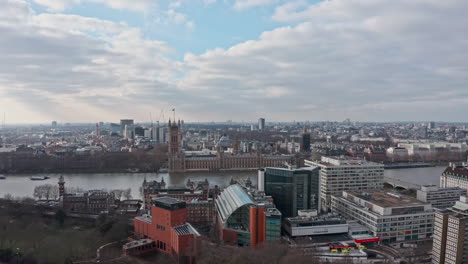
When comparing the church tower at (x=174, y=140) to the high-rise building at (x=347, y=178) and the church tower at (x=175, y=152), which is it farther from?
the high-rise building at (x=347, y=178)

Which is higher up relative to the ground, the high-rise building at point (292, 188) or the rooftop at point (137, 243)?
the high-rise building at point (292, 188)

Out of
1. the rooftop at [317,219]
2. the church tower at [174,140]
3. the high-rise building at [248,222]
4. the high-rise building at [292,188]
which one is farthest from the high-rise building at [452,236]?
the church tower at [174,140]

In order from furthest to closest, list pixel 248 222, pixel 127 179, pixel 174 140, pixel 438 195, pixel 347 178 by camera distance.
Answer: pixel 174 140
pixel 127 179
pixel 347 178
pixel 438 195
pixel 248 222

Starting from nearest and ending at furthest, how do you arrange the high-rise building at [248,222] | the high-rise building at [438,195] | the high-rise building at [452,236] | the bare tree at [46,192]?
the high-rise building at [452,236] < the high-rise building at [248,222] < the high-rise building at [438,195] < the bare tree at [46,192]

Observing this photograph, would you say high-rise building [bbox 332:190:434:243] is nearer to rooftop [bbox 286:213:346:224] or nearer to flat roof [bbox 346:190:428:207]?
flat roof [bbox 346:190:428:207]

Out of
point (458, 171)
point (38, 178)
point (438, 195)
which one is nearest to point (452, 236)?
point (438, 195)

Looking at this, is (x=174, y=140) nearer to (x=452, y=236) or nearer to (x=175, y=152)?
(x=175, y=152)

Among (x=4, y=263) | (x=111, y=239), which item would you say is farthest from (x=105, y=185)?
(x=4, y=263)
